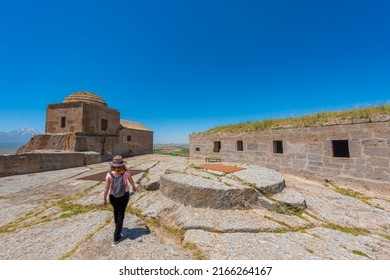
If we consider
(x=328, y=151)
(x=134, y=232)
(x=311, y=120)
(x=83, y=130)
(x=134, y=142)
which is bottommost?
(x=134, y=232)

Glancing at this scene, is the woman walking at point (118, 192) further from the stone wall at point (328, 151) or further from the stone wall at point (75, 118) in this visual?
the stone wall at point (75, 118)

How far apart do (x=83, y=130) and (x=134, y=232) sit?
1409cm

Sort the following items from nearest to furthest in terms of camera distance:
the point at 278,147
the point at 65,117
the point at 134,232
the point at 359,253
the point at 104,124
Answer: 1. the point at 359,253
2. the point at 134,232
3. the point at 278,147
4. the point at 65,117
5. the point at 104,124

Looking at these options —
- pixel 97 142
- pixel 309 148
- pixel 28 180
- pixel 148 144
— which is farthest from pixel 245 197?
pixel 148 144

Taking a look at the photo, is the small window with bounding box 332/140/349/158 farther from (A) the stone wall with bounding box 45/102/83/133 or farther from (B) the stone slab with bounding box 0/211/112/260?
(A) the stone wall with bounding box 45/102/83/133

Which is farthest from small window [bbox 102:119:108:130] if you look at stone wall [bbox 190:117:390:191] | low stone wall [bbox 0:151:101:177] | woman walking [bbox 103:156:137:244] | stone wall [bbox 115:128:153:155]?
woman walking [bbox 103:156:137:244]

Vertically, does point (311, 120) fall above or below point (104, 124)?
below

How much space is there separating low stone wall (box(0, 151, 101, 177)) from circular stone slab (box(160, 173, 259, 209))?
7.94m

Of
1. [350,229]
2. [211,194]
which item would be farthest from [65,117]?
[350,229]

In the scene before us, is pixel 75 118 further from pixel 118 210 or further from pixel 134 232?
pixel 134 232

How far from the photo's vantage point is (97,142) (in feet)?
48.0

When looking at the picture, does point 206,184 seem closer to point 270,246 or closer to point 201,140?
point 270,246

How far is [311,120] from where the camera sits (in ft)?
26.2

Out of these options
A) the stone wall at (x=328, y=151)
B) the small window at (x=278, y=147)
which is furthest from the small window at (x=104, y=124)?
the small window at (x=278, y=147)
